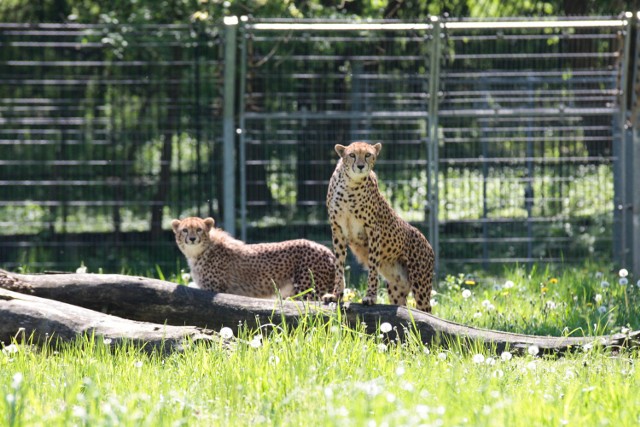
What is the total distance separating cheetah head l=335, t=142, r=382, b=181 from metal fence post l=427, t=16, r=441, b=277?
2.80 meters

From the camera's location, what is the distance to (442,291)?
775cm

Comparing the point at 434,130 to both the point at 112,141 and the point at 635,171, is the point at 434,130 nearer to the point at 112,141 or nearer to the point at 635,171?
the point at 635,171

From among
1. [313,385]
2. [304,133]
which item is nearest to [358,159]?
[313,385]

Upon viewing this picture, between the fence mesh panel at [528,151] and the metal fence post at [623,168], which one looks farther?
the fence mesh panel at [528,151]

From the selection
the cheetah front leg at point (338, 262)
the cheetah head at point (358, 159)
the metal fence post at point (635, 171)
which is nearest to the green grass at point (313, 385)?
the cheetah front leg at point (338, 262)

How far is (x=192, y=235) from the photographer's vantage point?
6828 millimetres

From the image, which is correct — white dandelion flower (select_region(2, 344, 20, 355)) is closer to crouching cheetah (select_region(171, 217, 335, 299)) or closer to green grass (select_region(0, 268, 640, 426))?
green grass (select_region(0, 268, 640, 426))

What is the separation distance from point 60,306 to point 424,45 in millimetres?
5315

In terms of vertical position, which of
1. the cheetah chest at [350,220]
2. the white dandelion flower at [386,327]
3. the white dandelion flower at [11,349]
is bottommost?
the white dandelion flower at [11,349]

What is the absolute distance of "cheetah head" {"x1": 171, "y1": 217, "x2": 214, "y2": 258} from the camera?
22.4 ft

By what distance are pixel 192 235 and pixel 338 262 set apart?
4.96 ft

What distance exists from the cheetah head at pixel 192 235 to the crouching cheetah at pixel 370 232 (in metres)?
1.41

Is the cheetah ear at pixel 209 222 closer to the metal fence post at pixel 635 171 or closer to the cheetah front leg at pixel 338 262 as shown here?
the cheetah front leg at pixel 338 262

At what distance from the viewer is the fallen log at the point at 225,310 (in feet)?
16.6
